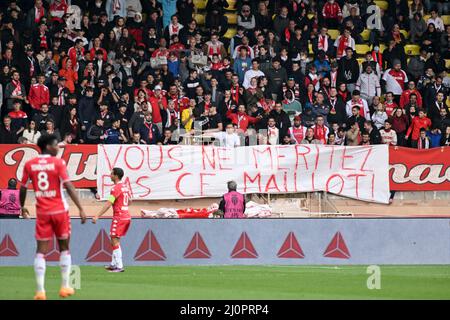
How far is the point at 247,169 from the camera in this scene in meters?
28.0

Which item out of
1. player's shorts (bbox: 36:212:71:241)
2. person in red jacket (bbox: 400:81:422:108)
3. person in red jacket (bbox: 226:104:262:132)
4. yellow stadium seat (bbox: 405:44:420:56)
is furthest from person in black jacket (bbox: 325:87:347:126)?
player's shorts (bbox: 36:212:71:241)


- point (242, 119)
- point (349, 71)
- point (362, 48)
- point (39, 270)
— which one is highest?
point (362, 48)

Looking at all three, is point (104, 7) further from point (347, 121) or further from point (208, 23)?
point (347, 121)

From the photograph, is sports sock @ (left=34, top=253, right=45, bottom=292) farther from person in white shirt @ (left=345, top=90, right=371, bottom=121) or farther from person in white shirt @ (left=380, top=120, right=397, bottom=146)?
person in white shirt @ (left=345, top=90, right=371, bottom=121)

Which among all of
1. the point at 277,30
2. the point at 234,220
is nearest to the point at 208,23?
the point at 277,30

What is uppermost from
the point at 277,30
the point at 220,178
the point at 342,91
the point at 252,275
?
the point at 277,30

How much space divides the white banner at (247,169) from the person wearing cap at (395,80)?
4867 mm

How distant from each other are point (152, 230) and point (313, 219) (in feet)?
12.0

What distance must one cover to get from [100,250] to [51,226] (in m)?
9.07

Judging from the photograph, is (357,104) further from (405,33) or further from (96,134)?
(96,134)

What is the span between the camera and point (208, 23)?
1310 inches

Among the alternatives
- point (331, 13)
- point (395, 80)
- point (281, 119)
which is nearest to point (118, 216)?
point (281, 119)

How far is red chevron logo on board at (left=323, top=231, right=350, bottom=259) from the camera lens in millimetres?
24547

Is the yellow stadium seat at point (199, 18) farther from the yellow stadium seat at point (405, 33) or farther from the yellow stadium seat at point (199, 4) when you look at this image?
the yellow stadium seat at point (405, 33)
